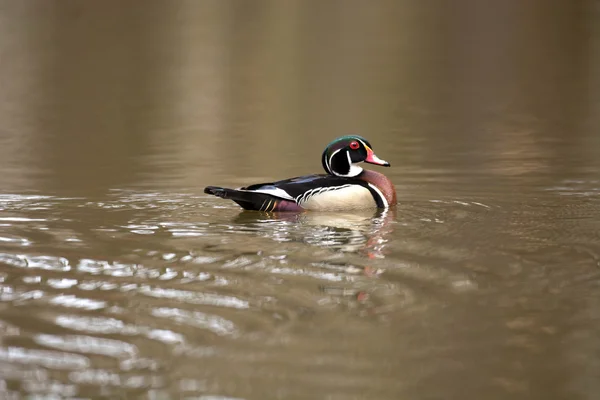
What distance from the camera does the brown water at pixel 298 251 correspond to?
5117mm

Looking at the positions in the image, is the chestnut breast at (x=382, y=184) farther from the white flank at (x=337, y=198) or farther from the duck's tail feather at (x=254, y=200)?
the duck's tail feather at (x=254, y=200)

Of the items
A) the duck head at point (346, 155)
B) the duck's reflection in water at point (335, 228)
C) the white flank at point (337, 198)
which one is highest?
the duck head at point (346, 155)

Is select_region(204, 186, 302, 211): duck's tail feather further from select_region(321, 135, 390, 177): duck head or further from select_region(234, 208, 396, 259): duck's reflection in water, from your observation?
select_region(321, 135, 390, 177): duck head

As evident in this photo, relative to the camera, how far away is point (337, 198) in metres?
9.84

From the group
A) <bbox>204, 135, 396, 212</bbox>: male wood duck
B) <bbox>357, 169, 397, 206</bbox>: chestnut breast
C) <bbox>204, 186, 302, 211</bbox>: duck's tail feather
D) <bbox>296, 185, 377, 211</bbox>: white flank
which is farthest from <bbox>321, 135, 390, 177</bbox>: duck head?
<bbox>204, 186, 302, 211</bbox>: duck's tail feather

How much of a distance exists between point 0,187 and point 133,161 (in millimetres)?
2845

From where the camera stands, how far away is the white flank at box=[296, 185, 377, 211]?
9.79 meters

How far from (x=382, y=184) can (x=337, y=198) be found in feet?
1.48

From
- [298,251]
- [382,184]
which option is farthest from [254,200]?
[298,251]

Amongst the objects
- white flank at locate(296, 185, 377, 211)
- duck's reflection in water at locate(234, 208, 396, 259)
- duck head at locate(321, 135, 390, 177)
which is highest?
duck head at locate(321, 135, 390, 177)

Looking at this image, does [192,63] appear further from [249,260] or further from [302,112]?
[249,260]

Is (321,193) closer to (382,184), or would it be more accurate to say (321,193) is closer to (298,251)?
(382,184)

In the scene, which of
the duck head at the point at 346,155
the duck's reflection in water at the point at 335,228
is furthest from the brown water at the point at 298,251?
the duck head at the point at 346,155

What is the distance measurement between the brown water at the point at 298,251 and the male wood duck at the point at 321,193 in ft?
0.50
